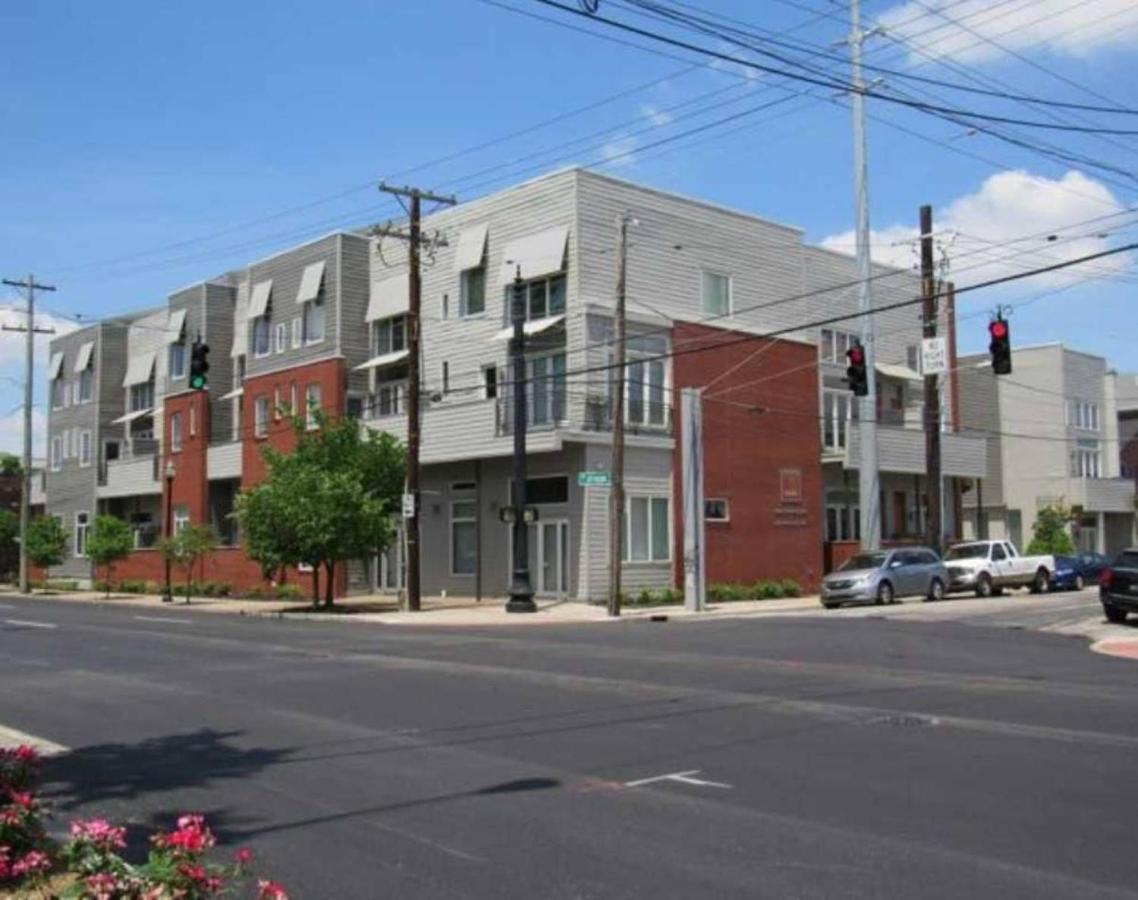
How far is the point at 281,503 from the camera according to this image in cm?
3456

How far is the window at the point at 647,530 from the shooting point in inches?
1436

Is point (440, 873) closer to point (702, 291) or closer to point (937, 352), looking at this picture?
point (937, 352)

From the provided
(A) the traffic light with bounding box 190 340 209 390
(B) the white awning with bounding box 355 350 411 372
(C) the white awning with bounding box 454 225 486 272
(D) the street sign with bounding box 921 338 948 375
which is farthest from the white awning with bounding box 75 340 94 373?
(D) the street sign with bounding box 921 338 948 375

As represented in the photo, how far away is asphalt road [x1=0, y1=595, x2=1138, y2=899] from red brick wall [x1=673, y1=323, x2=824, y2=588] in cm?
1889

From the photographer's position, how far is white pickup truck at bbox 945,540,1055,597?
39.3 meters

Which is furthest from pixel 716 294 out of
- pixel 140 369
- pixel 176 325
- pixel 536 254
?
pixel 140 369

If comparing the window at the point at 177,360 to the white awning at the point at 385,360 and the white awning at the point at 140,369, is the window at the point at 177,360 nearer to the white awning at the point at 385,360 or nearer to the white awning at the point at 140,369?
the white awning at the point at 140,369

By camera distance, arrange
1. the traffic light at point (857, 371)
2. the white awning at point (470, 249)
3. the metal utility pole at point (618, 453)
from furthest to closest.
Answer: the white awning at point (470, 249), the metal utility pole at point (618, 453), the traffic light at point (857, 371)

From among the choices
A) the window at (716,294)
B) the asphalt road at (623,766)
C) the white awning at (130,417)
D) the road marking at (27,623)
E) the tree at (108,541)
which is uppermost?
the window at (716,294)

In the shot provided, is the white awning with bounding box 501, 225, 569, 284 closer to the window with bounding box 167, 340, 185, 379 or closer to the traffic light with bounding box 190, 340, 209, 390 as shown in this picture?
the traffic light with bounding box 190, 340, 209, 390

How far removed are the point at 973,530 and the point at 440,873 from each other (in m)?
55.9

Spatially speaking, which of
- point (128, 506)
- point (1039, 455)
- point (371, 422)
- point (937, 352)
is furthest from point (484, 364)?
point (1039, 455)

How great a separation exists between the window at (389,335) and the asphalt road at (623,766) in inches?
919

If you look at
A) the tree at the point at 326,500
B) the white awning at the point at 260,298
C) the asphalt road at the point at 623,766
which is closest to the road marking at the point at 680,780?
the asphalt road at the point at 623,766
